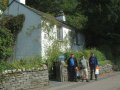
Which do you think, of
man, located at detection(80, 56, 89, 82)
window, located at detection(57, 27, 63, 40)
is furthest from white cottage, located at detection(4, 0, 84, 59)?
man, located at detection(80, 56, 89, 82)

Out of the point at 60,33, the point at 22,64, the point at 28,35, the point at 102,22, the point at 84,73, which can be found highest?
the point at 102,22

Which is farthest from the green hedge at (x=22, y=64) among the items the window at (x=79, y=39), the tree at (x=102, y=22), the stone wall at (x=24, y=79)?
the window at (x=79, y=39)

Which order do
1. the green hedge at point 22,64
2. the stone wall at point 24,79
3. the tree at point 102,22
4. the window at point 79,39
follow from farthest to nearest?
the window at point 79,39 < the tree at point 102,22 < the green hedge at point 22,64 < the stone wall at point 24,79

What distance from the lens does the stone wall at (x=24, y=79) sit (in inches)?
701

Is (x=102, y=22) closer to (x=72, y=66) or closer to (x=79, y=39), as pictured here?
(x=79, y=39)

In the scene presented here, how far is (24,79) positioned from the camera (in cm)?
1909

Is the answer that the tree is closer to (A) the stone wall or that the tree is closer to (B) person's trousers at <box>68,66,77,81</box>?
(B) person's trousers at <box>68,66,77,81</box>

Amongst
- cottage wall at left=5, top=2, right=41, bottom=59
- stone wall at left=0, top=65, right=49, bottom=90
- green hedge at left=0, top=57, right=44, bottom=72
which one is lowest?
stone wall at left=0, top=65, right=49, bottom=90

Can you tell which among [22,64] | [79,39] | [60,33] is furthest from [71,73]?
[79,39]

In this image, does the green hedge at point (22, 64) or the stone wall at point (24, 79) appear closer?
the stone wall at point (24, 79)

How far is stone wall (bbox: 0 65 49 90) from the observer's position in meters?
17.8

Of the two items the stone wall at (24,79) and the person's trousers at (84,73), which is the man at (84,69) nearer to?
the person's trousers at (84,73)

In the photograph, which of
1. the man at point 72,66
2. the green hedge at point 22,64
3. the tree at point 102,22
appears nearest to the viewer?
the green hedge at point 22,64

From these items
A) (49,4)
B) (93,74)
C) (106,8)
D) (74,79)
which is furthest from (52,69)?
(49,4)
